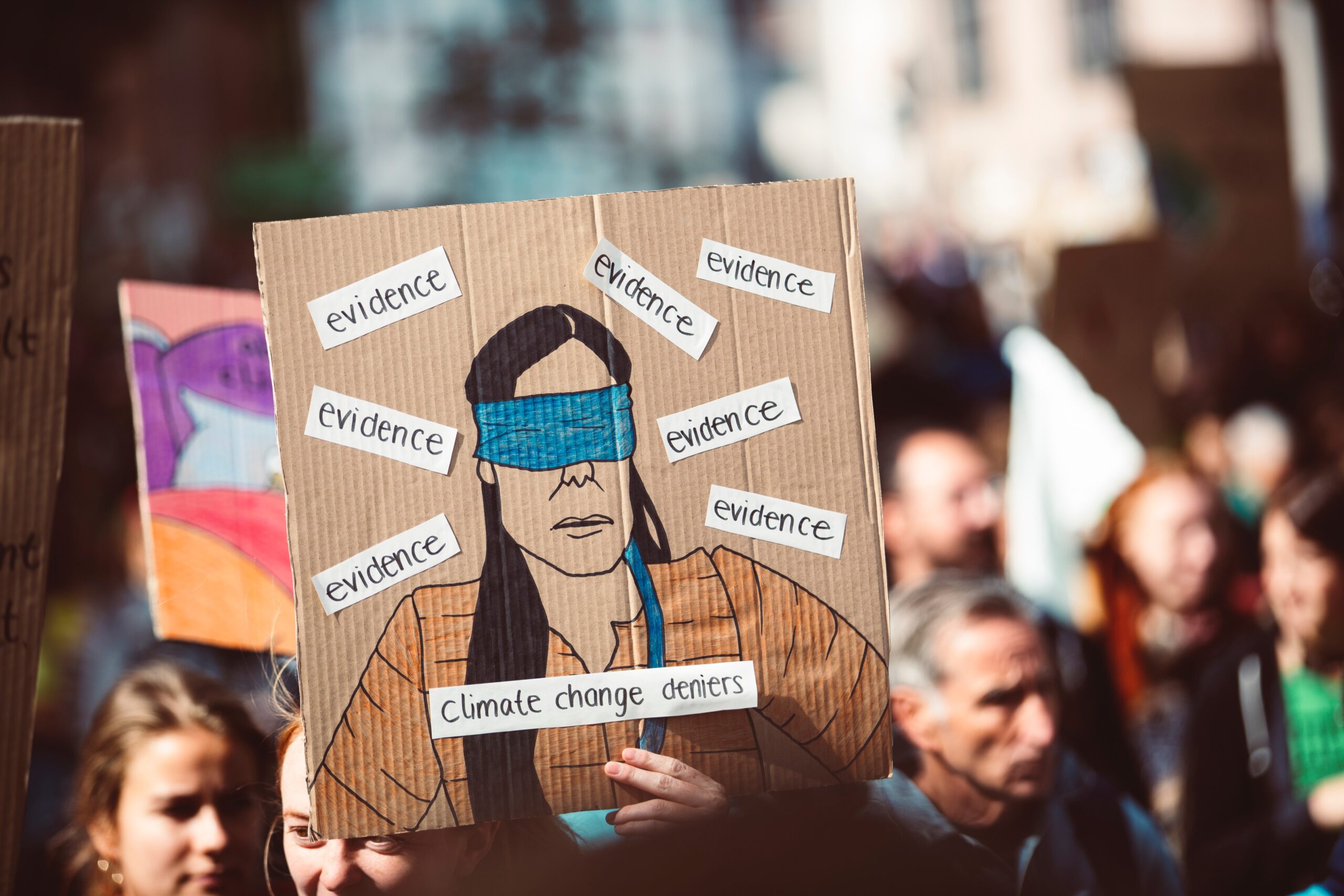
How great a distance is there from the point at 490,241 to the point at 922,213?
86.4 feet

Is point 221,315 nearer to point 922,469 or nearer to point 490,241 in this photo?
point 490,241

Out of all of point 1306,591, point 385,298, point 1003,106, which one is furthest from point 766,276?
point 1003,106

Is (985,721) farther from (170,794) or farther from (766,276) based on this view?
(170,794)

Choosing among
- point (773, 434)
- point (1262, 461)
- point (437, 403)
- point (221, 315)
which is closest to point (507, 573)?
point (437, 403)

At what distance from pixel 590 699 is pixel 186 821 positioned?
742mm

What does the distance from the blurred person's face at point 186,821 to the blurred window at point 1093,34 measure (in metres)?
30.6

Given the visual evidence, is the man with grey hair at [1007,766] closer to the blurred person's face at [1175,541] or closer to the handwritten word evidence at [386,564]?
the handwritten word evidence at [386,564]

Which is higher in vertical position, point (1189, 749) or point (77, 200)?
point (77, 200)

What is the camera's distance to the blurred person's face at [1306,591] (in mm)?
2480

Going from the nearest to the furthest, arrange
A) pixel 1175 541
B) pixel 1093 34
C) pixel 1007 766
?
1. pixel 1007 766
2. pixel 1175 541
3. pixel 1093 34

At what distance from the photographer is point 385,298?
51.7 inches

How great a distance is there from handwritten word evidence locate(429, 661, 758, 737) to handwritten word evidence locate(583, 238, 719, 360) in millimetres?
358

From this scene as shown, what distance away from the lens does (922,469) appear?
311 cm

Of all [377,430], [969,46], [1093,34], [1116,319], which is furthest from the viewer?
[969,46]
